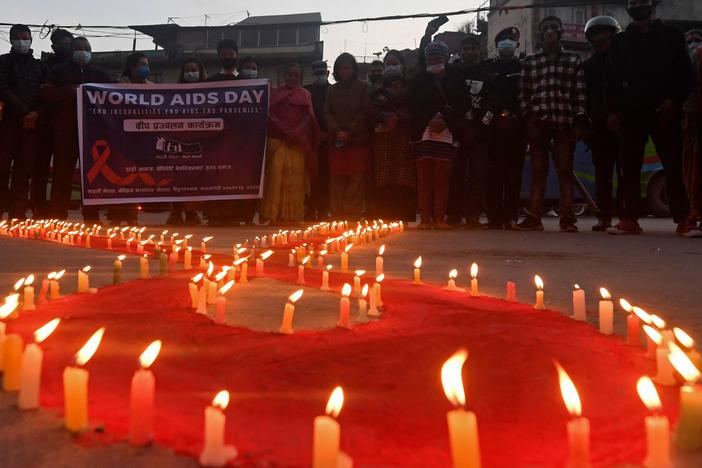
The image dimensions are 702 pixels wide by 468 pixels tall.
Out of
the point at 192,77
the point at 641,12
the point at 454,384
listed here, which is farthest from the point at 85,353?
the point at 192,77

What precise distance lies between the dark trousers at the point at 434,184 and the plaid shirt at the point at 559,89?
1.10 meters

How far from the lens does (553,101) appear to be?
6844mm

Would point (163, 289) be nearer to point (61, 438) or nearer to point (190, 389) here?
point (190, 389)

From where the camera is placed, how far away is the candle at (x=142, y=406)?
108 centimetres

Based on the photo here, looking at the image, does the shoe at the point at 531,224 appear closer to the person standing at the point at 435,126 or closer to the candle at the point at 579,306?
the person standing at the point at 435,126

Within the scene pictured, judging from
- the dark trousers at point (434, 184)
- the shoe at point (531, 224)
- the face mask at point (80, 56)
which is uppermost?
the face mask at point (80, 56)

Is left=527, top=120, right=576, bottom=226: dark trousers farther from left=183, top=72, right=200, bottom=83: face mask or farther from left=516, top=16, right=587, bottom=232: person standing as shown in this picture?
left=183, top=72, right=200, bottom=83: face mask

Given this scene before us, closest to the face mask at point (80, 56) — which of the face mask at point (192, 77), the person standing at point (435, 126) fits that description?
the face mask at point (192, 77)

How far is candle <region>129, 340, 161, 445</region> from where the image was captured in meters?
1.08

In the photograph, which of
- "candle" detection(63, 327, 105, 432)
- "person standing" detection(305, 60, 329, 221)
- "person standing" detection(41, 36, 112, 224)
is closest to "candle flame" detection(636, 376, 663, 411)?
"candle" detection(63, 327, 105, 432)

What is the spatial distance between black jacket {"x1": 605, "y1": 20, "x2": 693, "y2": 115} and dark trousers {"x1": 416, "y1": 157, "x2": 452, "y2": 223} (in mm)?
1822

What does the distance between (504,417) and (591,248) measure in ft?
13.9

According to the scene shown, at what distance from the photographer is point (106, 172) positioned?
8.24 metres

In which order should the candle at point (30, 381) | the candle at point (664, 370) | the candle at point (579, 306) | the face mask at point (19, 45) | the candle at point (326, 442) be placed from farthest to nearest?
1. the face mask at point (19, 45)
2. the candle at point (579, 306)
3. the candle at point (664, 370)
4. the candle at point (30, 381)
5. the candle at point (326, 442)
